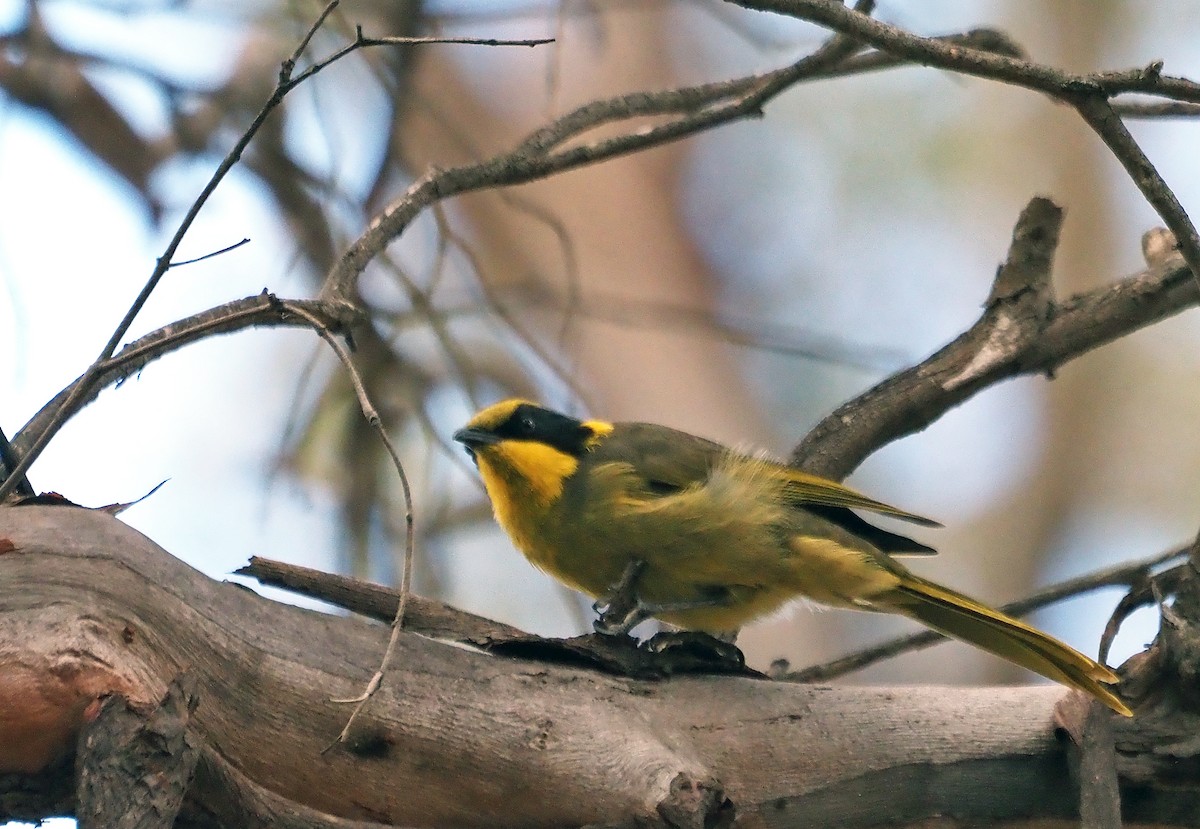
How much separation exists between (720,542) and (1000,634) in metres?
0.75

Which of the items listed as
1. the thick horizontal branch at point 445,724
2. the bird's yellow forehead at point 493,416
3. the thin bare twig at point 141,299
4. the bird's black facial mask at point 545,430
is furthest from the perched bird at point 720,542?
the thin bare twig at point 141,299

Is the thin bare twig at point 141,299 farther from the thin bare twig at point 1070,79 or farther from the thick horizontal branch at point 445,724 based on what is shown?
the thin bare twig at point 1070,79

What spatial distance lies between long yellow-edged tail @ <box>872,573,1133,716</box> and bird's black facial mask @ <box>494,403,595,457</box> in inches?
41.9

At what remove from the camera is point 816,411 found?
7277mm

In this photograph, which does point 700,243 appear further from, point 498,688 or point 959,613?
point 498,688

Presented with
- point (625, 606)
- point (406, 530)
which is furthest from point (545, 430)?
point (406, 530)

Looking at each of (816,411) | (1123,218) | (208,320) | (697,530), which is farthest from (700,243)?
(208,320)

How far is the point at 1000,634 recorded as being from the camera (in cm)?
304

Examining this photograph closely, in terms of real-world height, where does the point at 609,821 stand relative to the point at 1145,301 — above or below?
below

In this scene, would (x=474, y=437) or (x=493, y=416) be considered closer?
(x=474, y=437)

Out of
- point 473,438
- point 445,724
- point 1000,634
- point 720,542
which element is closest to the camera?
point 445,724

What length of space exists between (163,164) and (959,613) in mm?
3733

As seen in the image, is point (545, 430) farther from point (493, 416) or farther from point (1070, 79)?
point (1070, 79)

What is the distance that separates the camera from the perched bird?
3182 mm
